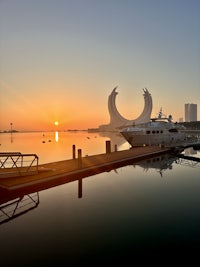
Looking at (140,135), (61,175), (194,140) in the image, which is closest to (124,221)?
(61,175)

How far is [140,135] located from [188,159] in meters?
13.9

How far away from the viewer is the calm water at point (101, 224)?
7.50 metres

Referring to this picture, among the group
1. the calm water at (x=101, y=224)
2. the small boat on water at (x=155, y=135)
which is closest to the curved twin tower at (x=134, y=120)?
the small boat on water at (x=155, y=135)

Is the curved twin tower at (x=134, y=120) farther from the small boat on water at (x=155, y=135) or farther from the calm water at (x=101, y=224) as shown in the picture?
the calm water at (x=101, y=224)

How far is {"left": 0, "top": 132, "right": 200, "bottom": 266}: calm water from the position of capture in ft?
24.6

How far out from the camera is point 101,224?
395 inches

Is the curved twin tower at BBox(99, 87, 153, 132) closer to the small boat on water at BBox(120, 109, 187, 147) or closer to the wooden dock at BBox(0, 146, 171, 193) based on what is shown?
the small boat on water at BBox(120, 109, 187, 147)

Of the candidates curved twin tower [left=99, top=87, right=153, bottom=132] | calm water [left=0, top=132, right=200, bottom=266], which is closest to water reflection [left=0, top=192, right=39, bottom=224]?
calm water [left=0, top=132, right=200, bottom=266]

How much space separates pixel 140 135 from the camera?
146ft

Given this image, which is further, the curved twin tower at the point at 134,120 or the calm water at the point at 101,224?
the curved twin tower at the point at 134,120

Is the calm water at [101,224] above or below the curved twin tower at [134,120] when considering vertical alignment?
below

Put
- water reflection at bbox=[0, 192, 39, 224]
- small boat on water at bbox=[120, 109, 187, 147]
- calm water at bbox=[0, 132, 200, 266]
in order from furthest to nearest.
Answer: small boat on water at bbox=[120, 109, 187, 147], water reflection at bbox=[0, 192, 39, 224], calm water at bbox=[0, 132, 200, 266]

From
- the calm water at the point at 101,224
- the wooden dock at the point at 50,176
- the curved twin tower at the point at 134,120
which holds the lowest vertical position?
the calm water at the point at 101,224

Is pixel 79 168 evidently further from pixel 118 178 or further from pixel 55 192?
pixel 55 192
